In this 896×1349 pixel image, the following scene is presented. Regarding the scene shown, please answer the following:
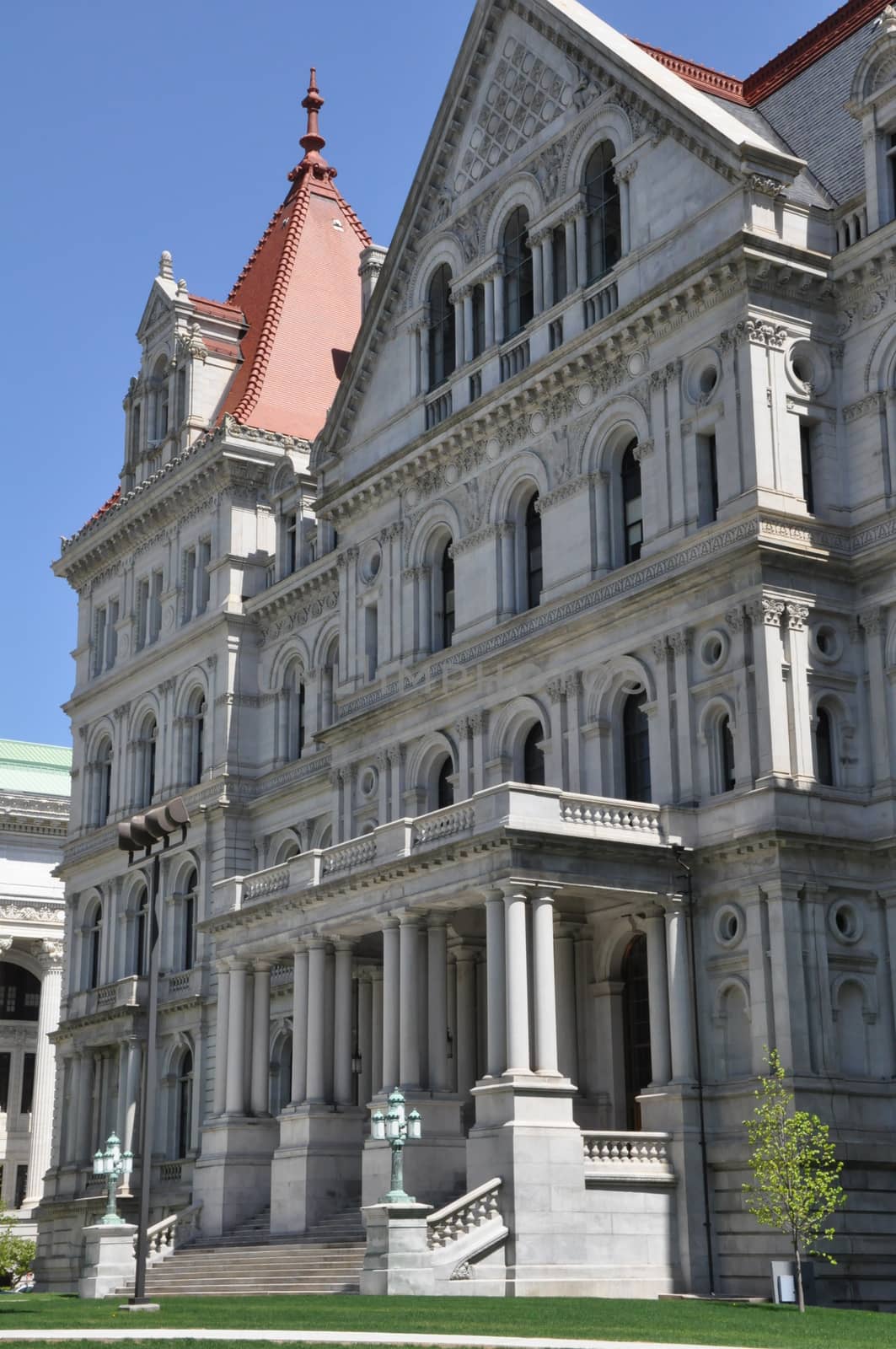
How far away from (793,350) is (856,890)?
10777 mm

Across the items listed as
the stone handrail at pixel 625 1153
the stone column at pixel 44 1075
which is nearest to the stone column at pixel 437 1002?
the stone handrail at pixel 625 1153

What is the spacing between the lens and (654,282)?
40.4m

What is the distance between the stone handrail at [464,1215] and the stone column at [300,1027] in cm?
970

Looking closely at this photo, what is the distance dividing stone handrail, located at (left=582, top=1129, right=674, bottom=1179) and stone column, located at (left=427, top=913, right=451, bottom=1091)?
15.3ft

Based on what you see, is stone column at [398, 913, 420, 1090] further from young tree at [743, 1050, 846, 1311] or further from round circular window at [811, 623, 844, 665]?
round circular window at [811, 623, 844, 665]

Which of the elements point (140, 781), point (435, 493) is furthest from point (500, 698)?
point (140, 781)

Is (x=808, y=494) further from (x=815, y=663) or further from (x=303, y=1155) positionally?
(x=303, y=1155)

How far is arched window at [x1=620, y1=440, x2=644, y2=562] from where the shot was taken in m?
40.9

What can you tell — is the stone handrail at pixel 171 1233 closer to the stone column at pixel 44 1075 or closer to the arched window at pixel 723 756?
the arched window at pixel 723 756

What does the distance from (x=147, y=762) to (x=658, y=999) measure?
3038 centimetres

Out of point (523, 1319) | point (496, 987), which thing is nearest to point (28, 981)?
point (496, 987)

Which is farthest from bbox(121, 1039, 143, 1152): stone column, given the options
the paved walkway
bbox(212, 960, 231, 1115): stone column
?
the paved walkway

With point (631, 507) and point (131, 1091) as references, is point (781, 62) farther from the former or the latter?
point (131, 1091)

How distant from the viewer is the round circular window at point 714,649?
3703cm
